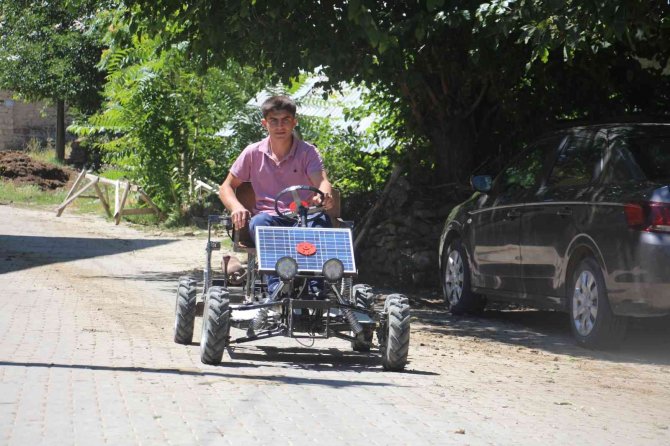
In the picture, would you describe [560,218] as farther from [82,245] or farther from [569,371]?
[82,245]

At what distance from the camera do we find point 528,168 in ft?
41.1

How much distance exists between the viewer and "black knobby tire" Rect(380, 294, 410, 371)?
8859 millimetres

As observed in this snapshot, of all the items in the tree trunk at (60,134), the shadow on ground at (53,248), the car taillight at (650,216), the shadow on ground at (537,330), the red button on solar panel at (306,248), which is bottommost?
the shadow on ground at (537,330)

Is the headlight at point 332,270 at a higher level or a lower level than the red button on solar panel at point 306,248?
lower

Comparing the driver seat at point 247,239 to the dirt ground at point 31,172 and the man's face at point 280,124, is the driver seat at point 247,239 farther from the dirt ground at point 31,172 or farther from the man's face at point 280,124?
the dirt ground at point 31,172

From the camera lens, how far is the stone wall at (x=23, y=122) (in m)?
50.8

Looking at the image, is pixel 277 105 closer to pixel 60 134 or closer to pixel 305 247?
pixel 305 247

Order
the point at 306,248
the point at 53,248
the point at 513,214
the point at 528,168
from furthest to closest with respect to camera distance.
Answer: the point at 53,248, the point at 528,168, the point at 513,214, the point at 306,248

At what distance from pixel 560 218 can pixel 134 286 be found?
246 inches

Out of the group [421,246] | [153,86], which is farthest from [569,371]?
[153,86]

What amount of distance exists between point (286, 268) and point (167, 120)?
18.3 metres

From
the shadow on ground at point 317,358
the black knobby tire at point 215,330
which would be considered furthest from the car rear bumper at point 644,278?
the black knobby tire at point 215,330

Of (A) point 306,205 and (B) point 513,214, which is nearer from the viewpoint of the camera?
(A) point 306,205

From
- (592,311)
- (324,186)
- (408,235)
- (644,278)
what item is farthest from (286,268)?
(408,235)
